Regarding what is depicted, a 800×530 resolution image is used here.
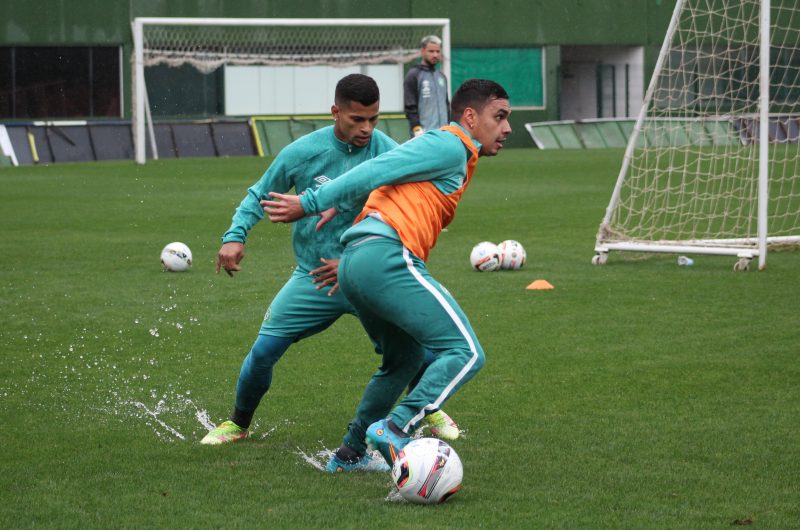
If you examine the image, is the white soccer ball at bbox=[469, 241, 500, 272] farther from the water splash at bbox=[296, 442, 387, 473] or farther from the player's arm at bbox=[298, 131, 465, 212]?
the player's arm at bbox=[298, 131, 465, 212]

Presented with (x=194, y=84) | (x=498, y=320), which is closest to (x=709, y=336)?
(x=498, y=320)

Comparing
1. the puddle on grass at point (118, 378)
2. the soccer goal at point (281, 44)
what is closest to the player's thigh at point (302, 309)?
the puddle on grass at point (118, 378)

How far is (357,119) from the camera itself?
5.33m

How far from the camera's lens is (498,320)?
8.86m

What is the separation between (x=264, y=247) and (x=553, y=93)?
90.5ft

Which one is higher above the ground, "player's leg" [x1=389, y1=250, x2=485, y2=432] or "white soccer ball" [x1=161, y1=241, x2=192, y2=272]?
"player's leg" [x1=389, y1=250, x2=485, y2=432]

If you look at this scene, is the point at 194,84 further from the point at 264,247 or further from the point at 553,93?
the point at 264,247

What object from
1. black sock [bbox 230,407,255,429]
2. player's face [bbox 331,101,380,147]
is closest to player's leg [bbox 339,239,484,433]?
player's face [bbox 331,101,380,147]

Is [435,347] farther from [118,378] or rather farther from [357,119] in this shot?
[118,378]

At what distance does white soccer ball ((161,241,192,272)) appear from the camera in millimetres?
11516

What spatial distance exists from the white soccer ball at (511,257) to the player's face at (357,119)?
6.15 m

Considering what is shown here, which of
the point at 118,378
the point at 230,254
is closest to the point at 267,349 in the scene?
the point at 230,254

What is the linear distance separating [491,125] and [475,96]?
0.42 feet

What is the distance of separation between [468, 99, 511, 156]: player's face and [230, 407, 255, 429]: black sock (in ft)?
5.47
